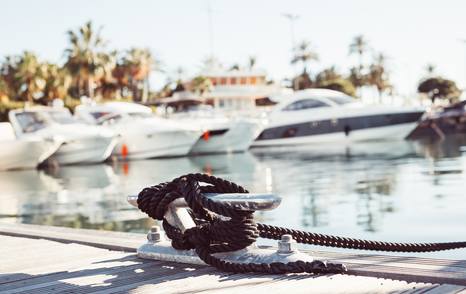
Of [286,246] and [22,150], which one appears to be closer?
[286,246]

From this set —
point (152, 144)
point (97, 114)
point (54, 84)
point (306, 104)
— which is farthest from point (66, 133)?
point (54, 84)

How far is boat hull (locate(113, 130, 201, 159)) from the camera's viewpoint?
1325 inches

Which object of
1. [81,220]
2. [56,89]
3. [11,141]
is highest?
[56,89]

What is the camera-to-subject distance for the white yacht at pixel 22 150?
97.7ft

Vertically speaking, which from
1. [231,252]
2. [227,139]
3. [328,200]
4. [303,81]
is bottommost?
[328,200]

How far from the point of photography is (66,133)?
3097 cm

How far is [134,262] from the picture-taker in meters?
4.43

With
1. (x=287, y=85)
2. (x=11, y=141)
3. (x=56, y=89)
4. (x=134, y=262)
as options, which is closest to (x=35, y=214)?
(x=134, y=262)

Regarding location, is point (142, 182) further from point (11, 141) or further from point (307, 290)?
point (307, 290)

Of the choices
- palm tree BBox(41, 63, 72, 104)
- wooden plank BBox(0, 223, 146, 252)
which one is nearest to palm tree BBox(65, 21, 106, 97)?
palm tree BBox(41, 63, 72, 104)

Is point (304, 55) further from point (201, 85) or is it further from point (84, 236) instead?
point (84, 236)

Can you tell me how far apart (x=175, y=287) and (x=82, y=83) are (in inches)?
2899

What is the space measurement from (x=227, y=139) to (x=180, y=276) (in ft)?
109

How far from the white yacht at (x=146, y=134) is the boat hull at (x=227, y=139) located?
1.93m
